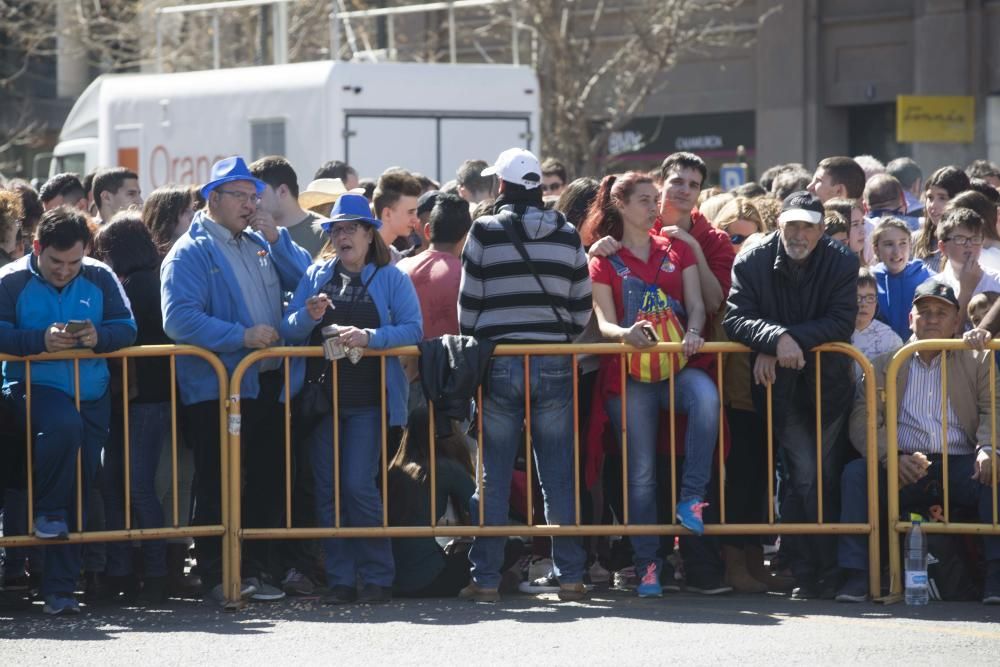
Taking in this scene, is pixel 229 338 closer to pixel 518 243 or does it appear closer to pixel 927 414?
pixel 518 243

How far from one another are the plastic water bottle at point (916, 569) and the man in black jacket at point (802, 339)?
39 cm

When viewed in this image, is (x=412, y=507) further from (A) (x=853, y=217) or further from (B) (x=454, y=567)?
(A) (x=853, y=217)

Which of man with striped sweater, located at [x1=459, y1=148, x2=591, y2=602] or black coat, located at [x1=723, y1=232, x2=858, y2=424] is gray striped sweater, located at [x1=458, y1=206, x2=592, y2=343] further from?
black coat, located at [x1=723, y1=232, x2=858, y2=424]

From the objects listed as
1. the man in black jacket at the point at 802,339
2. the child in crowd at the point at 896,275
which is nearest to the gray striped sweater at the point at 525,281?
the man in black jacket at the point at 802,339

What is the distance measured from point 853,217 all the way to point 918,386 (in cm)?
187

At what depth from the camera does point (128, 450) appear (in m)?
8.44

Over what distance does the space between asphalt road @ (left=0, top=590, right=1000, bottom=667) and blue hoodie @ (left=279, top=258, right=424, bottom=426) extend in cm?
100

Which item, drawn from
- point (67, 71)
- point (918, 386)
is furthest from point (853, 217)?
point (67, 71)

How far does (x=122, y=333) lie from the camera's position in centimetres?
817

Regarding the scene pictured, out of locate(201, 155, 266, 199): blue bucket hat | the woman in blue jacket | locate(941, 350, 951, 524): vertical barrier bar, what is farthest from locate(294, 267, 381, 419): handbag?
locate(941, 350, 951, 524): vertical barrier bar

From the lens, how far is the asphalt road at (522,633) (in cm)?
700

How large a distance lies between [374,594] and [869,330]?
9.04 ft

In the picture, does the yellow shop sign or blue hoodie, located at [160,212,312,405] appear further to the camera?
the yellow shop sign

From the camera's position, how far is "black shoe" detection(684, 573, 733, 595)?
850 cm
